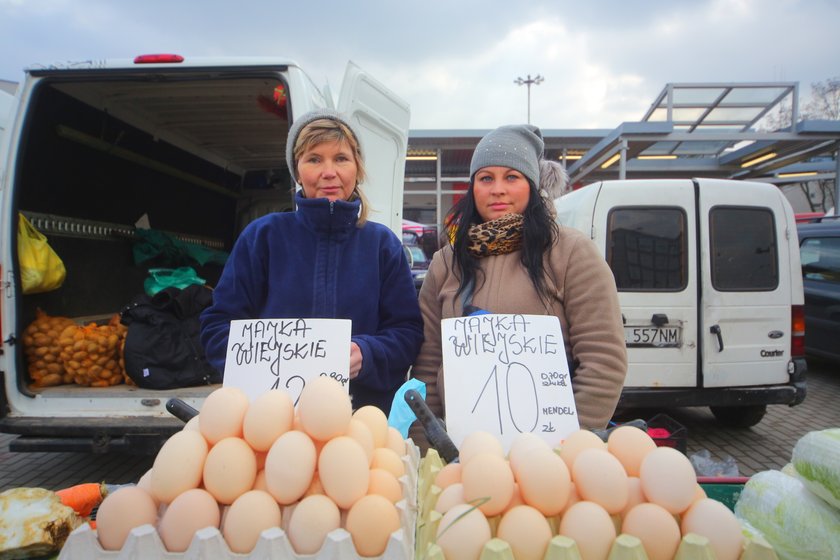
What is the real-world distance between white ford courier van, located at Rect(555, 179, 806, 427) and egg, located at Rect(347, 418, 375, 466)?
3.68 m

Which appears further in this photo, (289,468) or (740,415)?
(740,415)

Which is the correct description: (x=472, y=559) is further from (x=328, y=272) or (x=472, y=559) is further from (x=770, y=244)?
(x=770, y=244)

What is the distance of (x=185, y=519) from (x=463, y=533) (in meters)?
0.51

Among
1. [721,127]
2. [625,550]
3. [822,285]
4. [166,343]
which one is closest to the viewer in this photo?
[625,550]

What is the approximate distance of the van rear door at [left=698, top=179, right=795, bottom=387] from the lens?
4172mm

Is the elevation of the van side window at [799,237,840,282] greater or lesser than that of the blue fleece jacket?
greater

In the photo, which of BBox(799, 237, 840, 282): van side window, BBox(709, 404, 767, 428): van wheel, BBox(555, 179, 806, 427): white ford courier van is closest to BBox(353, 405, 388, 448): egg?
BBox(555, 179, 806, 427): white ford courier van

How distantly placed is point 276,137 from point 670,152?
976 cm

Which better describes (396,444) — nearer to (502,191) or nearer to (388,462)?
(388,462)

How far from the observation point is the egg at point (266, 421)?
3.12ft

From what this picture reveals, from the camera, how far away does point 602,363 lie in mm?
1525

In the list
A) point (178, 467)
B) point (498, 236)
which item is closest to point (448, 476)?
point (178, 467)

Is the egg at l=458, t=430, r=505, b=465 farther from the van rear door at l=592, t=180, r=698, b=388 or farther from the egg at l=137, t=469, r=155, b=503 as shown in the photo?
the van rear door at l=592, t=180, r=698, b=388

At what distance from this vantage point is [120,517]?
89cm
